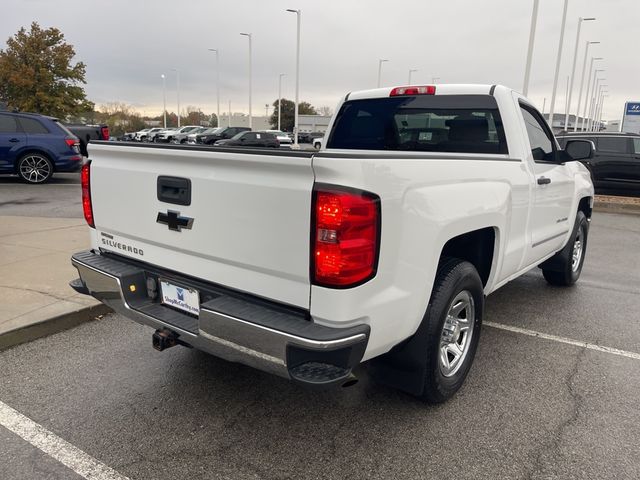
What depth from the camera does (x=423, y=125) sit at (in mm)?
4336

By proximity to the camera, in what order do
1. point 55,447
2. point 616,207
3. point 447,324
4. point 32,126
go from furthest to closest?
point 616,207 < point 32,126 < point 447,324 < point 55,447

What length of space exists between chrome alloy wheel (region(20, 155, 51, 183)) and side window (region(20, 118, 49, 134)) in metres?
0.66

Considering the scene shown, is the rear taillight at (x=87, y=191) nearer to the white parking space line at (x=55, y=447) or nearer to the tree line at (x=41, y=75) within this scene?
the white parking space line at (x=55, y=447)

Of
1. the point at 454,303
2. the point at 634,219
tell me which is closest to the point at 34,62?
the point at 634,219

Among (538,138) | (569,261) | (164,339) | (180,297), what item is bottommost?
(569,261)

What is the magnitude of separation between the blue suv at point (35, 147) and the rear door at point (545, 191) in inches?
463

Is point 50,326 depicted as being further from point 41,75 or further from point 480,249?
point 41,75

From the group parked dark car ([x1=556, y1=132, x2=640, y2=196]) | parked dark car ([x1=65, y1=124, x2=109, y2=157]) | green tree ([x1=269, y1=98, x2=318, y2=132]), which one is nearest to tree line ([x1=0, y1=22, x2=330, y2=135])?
parked dark car ([x1=65, y1=124, x2=109, y2=157])

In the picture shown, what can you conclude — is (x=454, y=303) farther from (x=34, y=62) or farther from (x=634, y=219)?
(x=34, y=62)

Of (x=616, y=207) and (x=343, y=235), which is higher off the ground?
(x=343, y=235)

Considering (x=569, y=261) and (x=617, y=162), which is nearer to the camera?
(x=569, y=261)

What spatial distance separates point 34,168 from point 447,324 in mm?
12679

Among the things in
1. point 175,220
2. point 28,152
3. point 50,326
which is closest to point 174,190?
point 175,220

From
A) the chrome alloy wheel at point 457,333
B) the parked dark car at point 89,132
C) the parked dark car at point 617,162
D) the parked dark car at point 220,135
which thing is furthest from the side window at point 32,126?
the parked dark car at point 220,135
